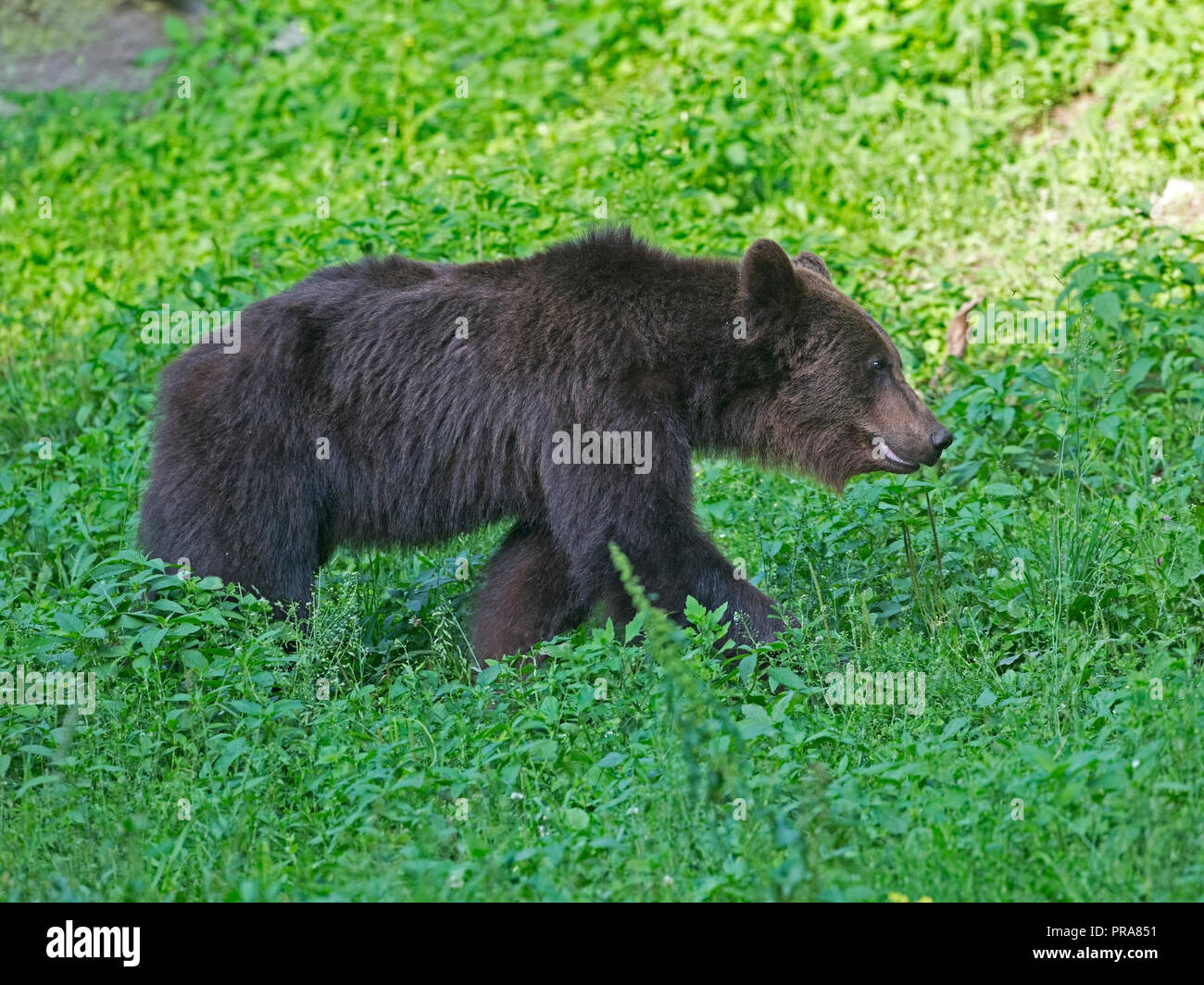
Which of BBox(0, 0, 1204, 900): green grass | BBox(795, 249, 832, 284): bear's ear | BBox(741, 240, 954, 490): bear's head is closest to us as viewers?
BBox(0, 0, 1204, 900): green grass

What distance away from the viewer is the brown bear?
6324 millimetres

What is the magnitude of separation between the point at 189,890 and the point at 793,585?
3.30 meters

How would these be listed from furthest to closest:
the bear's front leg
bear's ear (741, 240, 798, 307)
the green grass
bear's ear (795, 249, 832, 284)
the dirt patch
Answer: the dirt patch → bear's ear (795, 249, 832, 284) → bear's ear (741, 240, 798, 307) → the bear's front leg → the green grass

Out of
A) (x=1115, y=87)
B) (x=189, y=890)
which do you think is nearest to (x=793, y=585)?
(x=189, y=890)

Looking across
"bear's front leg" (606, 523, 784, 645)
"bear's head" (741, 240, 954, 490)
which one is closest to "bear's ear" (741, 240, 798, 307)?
"bear's head" (741, 240, 954, 490)

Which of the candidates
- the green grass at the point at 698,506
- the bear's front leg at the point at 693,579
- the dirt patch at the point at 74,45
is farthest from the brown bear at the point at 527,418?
the dirt patch at the point at 74,45

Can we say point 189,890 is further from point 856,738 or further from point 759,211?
point 759,211

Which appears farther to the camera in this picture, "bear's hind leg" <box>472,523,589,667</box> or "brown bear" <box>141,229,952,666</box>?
"bear's hind leg" <box>472,523,589,667</box>

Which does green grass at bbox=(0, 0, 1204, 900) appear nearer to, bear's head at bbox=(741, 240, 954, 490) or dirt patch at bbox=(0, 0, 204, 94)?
A: bear's head at bbox=(741, 240, 954, 490)

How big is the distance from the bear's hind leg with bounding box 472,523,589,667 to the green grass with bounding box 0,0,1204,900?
7.3 inches

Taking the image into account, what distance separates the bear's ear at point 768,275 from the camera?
6574 millimetres

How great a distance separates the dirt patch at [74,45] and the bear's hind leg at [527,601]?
955cm

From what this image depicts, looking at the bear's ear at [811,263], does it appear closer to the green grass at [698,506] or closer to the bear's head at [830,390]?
the bear's head at [830,390]

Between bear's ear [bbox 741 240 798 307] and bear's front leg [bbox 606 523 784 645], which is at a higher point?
bear's ear [bbox 741 240 798 307]
